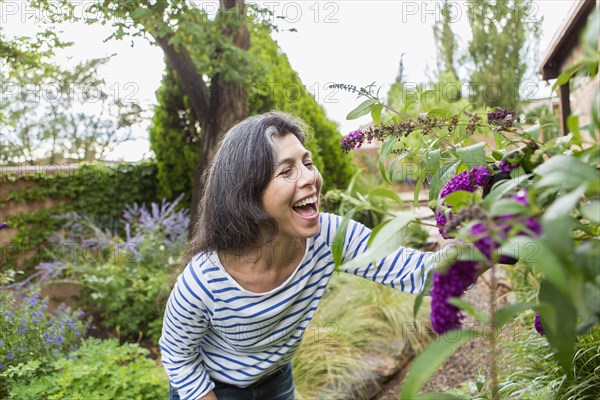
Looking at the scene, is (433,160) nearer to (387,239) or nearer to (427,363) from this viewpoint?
(387,239)

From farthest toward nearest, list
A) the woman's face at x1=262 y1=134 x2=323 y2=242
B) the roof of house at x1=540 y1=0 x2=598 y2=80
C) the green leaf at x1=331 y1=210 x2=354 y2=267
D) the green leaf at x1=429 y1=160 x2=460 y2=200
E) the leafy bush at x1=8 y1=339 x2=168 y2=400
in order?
the roof of house at x1=540 y1=0 x2=598 y2=80
the leafy bush at x1=8 y1=339 x2=168 y2=400
the woman's face at x1=262 y1=134 x2=323 y2=242
the green leaf at x1=429 y1=160 x2=460 y2=200
the green leaf at x1=331 y1=210 x2=354 y2=267

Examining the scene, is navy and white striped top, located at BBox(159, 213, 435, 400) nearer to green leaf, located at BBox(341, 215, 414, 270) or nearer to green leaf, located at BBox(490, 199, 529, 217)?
green leaf, located at BBox(341, 215, 414, 270)

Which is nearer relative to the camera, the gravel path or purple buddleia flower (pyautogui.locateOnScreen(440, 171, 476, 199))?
purple buddleia flower (pyautogui.locateOnScreen(440, 171, 476, 199))

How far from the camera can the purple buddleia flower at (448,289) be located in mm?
616

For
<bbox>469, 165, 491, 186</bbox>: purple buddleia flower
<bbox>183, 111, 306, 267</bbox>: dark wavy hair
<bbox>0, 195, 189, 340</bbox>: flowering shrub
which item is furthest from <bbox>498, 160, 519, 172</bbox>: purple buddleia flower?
<bbox>0, 195, 189, 340</bbox>: flowering shrub

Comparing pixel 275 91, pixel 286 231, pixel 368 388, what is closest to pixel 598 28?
pixel 286 231

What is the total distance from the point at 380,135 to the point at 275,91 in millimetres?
4409

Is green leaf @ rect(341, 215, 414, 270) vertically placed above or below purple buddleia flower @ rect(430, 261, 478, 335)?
above

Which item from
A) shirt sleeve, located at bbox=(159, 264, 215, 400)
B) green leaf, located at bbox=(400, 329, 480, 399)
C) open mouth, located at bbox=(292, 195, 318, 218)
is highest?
open mouth, located at bbox=(292, 195, 318, 218)

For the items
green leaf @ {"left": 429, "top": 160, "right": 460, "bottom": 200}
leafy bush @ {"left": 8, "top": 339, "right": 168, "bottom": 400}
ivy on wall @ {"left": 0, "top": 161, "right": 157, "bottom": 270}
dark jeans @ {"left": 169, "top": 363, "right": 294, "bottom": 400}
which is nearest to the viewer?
green leaf @ {"left": 429, "top": 160, "right": 460, "bottom": 200}

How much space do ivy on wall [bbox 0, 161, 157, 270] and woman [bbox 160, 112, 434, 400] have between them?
4.05m

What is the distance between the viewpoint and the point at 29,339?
287 centimetres

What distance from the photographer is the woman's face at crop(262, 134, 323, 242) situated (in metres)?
1.49

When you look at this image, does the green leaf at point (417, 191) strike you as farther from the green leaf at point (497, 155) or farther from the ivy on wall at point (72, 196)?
the ivy on wall at point (72, 196)
